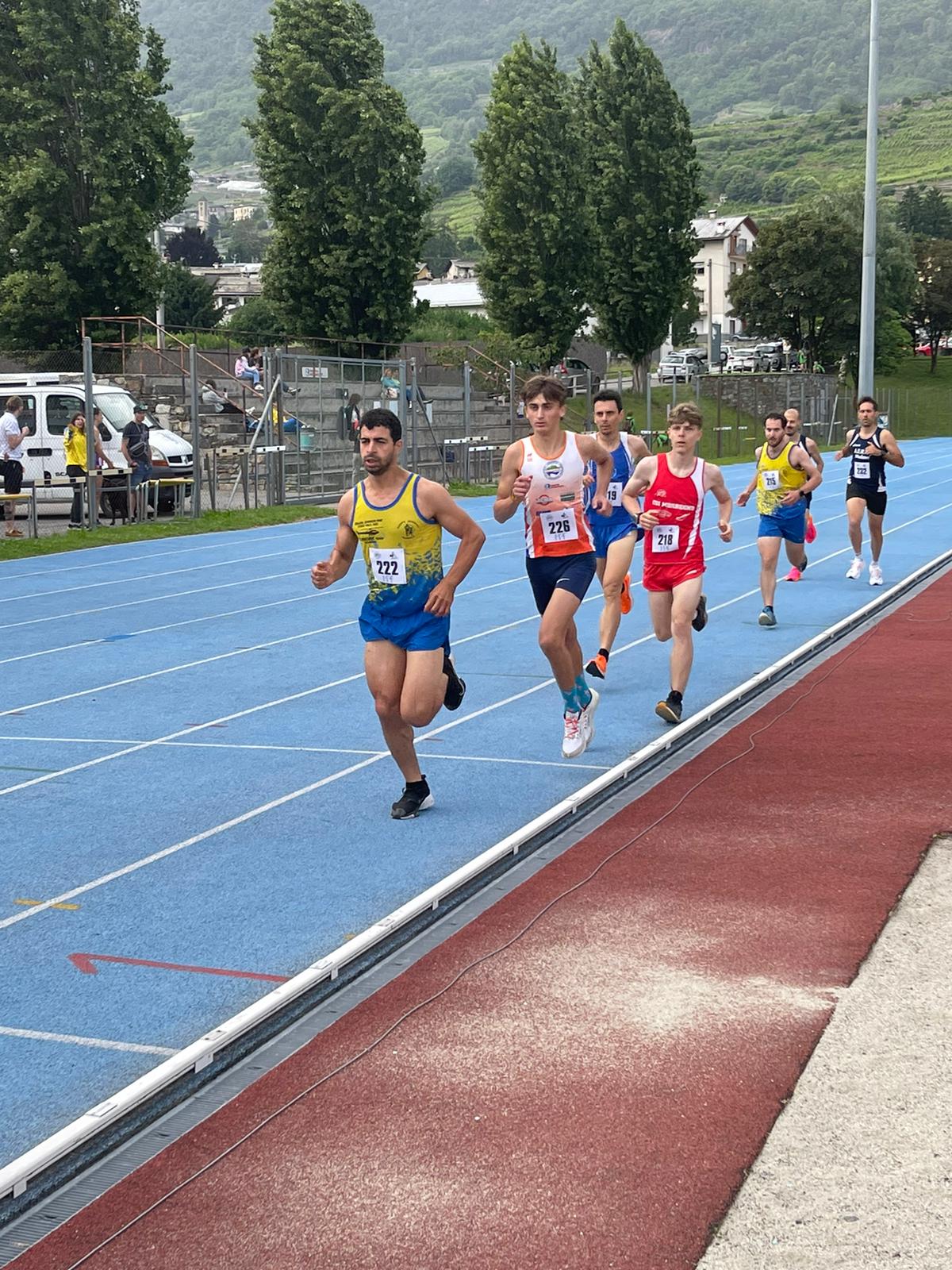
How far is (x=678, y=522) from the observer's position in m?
9.95

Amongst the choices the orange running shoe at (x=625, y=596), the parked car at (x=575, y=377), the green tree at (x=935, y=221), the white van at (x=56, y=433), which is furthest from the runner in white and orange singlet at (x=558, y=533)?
the green tree at (x=935, y=221)

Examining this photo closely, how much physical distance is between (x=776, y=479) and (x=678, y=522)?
4707mm

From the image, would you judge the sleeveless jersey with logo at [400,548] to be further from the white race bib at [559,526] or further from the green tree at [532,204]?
the green tree at [532,204]

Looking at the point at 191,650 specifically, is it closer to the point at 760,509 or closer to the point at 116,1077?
the point at 760,509

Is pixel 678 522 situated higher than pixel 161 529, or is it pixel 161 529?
pixel 678 522

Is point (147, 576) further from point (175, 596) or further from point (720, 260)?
point (720, 260)

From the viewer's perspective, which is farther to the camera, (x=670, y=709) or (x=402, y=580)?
(x=670, y=709)

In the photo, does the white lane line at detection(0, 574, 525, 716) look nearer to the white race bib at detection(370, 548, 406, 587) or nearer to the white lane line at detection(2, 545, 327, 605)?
the white lane line at detection(2, 545, 327, 605)

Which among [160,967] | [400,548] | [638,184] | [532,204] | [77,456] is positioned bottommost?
[160,967]

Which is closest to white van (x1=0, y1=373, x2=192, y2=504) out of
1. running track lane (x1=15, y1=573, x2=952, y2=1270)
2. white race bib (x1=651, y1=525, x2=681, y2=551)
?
white race bib (x1=651, y1=525, x2=681, y2=551)

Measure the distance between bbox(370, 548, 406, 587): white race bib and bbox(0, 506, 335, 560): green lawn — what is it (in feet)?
45.5

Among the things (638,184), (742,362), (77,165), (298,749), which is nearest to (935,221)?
(742,362)

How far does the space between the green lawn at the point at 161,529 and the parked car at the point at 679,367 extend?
53914 mm

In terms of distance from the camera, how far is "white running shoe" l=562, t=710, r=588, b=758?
28.5 ft
